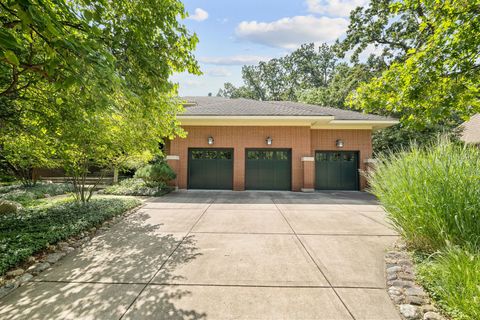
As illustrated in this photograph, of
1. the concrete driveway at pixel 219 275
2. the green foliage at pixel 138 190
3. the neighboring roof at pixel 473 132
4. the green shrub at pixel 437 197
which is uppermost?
the neighboring roof at pixel 473 132

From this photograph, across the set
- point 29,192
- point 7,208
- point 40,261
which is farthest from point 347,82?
point 29,192

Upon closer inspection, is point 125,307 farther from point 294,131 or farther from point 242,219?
point 294,131

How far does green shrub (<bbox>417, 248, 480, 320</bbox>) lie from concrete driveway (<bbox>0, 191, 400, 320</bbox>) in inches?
19.7

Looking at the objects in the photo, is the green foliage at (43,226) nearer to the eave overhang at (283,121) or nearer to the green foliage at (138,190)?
the green foliage at (138,190)

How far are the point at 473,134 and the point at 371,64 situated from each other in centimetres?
1266

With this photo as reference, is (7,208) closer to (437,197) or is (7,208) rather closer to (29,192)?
(29,192)

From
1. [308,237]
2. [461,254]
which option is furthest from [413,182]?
[308,237]

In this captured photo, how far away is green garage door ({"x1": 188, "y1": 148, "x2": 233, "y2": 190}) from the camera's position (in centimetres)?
1171

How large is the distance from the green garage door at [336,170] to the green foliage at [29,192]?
12.5 meters

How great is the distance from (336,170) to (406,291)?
10096mm

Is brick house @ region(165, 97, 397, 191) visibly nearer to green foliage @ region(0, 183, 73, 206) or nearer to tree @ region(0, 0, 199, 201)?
green foliage @ region(0, 183, 73, 206)

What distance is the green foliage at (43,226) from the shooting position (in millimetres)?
3457

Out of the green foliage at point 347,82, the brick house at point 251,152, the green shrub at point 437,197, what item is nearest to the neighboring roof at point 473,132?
the green foliage at point 347,82

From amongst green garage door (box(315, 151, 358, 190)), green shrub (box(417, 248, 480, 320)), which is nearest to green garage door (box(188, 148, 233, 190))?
green garage door (box(315, 151, 358, 190))
